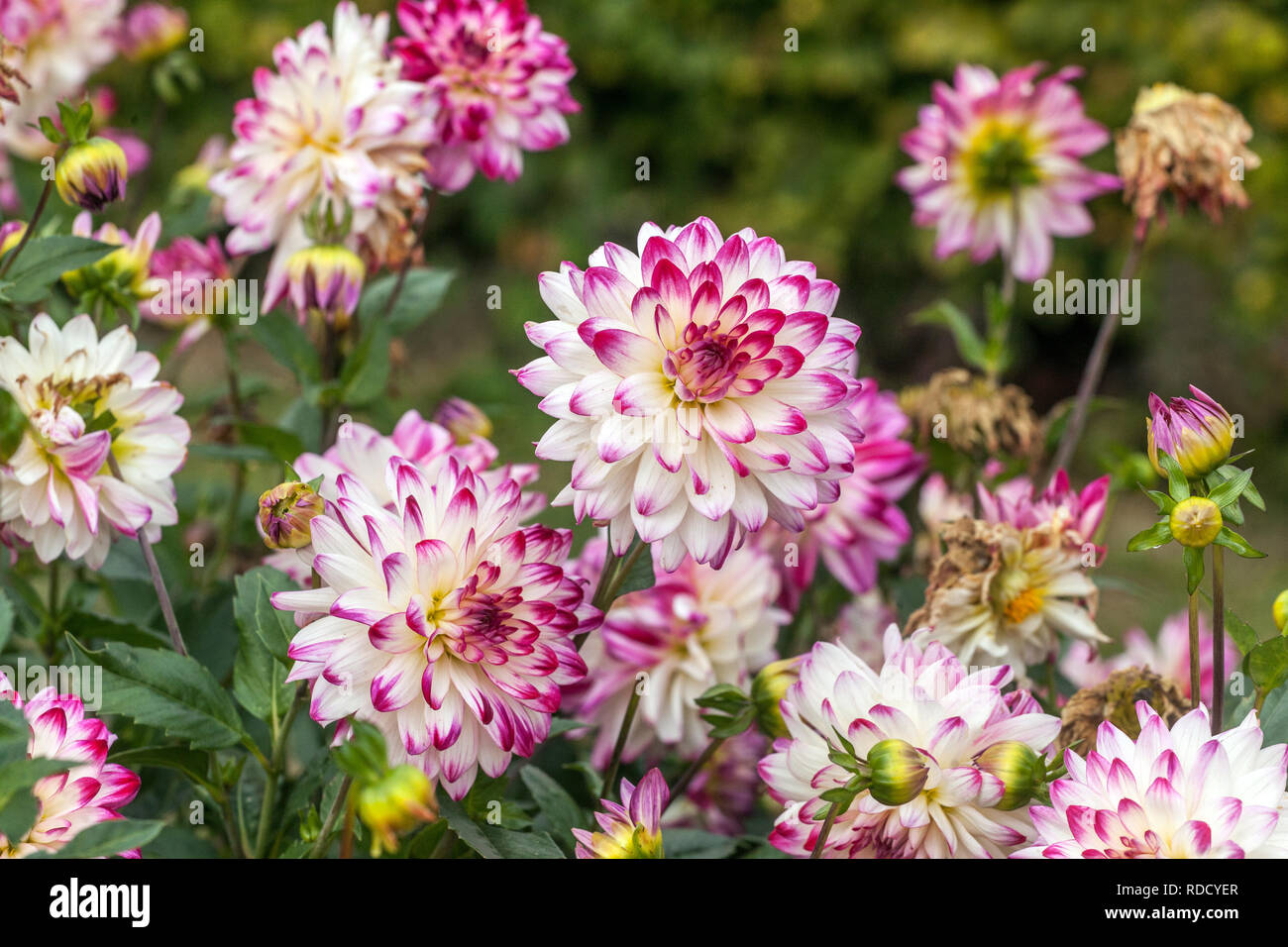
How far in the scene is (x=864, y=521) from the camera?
78 centimetres

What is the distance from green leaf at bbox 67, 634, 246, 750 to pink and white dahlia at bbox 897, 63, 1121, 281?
615 mm

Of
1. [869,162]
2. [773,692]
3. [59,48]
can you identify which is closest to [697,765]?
[773,692]

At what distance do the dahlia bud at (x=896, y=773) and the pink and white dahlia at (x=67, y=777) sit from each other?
0.30 metres

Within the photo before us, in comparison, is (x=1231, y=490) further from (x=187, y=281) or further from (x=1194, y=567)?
(x=187, y=281)

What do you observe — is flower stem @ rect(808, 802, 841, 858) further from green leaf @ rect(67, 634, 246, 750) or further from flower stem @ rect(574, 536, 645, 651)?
green leaf @ rect(67, 634, 246, 750)

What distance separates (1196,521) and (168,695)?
0.46 metres

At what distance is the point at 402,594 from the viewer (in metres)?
0.51

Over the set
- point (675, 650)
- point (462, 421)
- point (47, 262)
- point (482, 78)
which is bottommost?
point (675, 650)

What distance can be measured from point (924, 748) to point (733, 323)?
0.65ft

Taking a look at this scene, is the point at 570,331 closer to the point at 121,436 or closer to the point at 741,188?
the point at 121,436

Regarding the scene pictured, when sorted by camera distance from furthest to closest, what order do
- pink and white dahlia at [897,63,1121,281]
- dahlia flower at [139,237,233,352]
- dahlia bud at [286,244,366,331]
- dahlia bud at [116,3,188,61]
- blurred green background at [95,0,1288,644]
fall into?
blurred green background at [95,0,1288,644] → dahlia bud at [116,3,188,61] → pink and white dahlia at [897,63,1121,281] → dahlia flower at [139,237,233,352] → dahlia bud at [286,244,366,331]

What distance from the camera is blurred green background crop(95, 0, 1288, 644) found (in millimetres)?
2516

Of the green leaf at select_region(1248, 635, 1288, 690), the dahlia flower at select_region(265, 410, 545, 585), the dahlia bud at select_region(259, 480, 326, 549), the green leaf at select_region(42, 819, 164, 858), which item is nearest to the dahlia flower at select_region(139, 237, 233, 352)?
the dahlia flower at select_region(265, 410, 545, 585)
